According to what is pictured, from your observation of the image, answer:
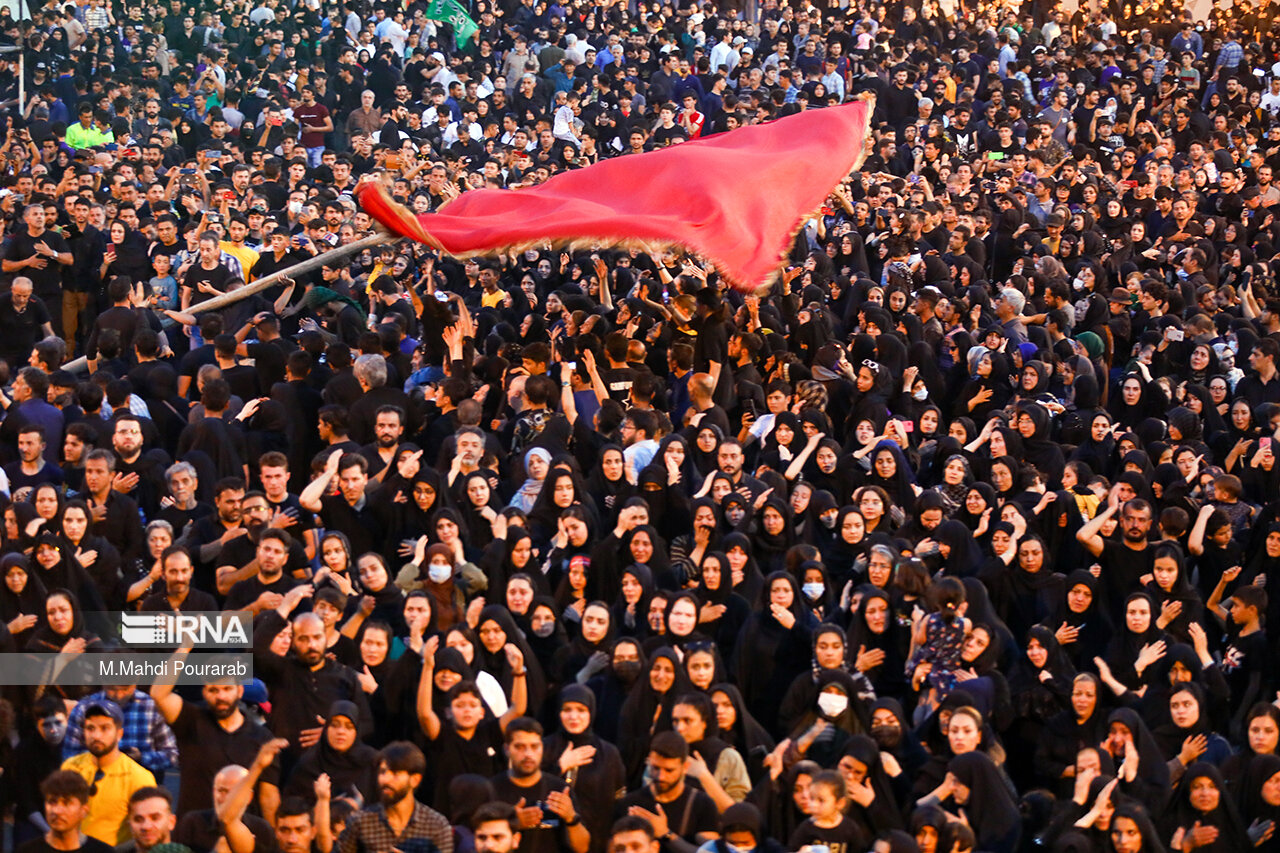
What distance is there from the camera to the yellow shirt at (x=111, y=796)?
6.37 meters

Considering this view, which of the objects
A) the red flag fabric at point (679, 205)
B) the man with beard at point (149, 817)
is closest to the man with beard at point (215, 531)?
the man with beard at point (149, 817)

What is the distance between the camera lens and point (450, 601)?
8.34 m

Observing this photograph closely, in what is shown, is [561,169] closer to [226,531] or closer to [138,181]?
[138,181]

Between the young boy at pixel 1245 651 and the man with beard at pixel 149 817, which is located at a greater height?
the young boy at pixel 1245 651

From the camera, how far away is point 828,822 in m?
6.55

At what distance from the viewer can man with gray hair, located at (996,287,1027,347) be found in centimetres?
1303

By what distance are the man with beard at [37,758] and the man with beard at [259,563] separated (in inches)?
49.5

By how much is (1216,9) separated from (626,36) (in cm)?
1037

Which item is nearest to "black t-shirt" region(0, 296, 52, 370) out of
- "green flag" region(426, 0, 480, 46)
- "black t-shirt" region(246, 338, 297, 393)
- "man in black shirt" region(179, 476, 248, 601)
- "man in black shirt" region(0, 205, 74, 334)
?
"man in black shirt" region(0, 205, 74, 334)

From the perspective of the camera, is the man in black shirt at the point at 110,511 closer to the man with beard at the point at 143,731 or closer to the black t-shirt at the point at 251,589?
the black t-shirt at the point at 251,589

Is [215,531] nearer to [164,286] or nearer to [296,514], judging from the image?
[296,514]

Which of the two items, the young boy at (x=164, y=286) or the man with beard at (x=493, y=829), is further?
the young boy at (x=164, y=286)

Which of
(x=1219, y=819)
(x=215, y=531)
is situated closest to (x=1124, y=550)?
(x=1219, y=819)

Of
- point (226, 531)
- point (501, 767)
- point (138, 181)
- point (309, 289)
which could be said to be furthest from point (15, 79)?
point (501, 767)
